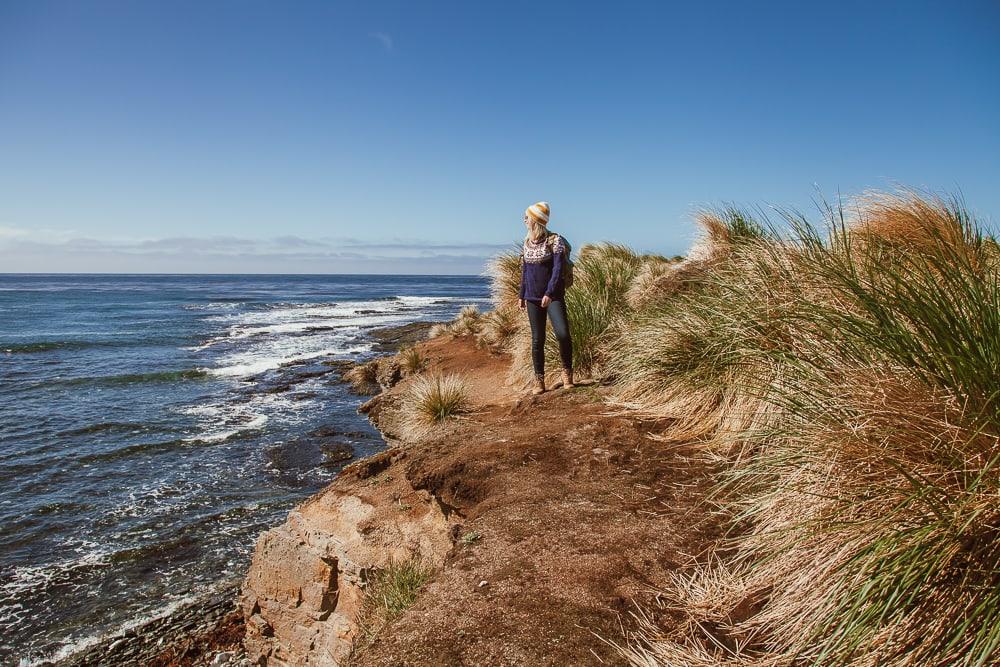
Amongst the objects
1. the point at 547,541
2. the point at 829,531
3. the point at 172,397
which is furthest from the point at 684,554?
the point at 172,397

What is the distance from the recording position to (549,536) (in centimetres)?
332

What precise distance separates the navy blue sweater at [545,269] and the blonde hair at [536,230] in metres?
0.06

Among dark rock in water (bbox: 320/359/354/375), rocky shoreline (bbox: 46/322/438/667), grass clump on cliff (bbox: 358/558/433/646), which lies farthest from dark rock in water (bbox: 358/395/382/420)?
grass clump on cliff (bbox: 358/558/433/646)

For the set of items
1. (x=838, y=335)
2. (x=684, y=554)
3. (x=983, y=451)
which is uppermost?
(x=838, y=335)

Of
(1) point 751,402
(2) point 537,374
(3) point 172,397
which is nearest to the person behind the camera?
(1) point 751,402

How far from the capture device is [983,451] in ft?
6.26

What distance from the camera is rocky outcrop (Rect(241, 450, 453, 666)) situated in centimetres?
436

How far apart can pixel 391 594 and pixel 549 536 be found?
3.31ft

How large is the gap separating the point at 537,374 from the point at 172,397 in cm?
1091

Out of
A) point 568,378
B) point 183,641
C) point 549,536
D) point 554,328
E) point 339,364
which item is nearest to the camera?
point 549,536

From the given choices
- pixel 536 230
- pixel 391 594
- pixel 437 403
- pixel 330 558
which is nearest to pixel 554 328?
pixel 536 230

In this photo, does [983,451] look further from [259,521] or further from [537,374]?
[259,521]

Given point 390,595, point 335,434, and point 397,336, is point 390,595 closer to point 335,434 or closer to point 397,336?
point 335,434

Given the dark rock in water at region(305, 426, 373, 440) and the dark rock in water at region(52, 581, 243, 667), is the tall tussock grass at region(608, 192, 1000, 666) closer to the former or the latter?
the dark rock in water at region(52, 581, 243, 667)
